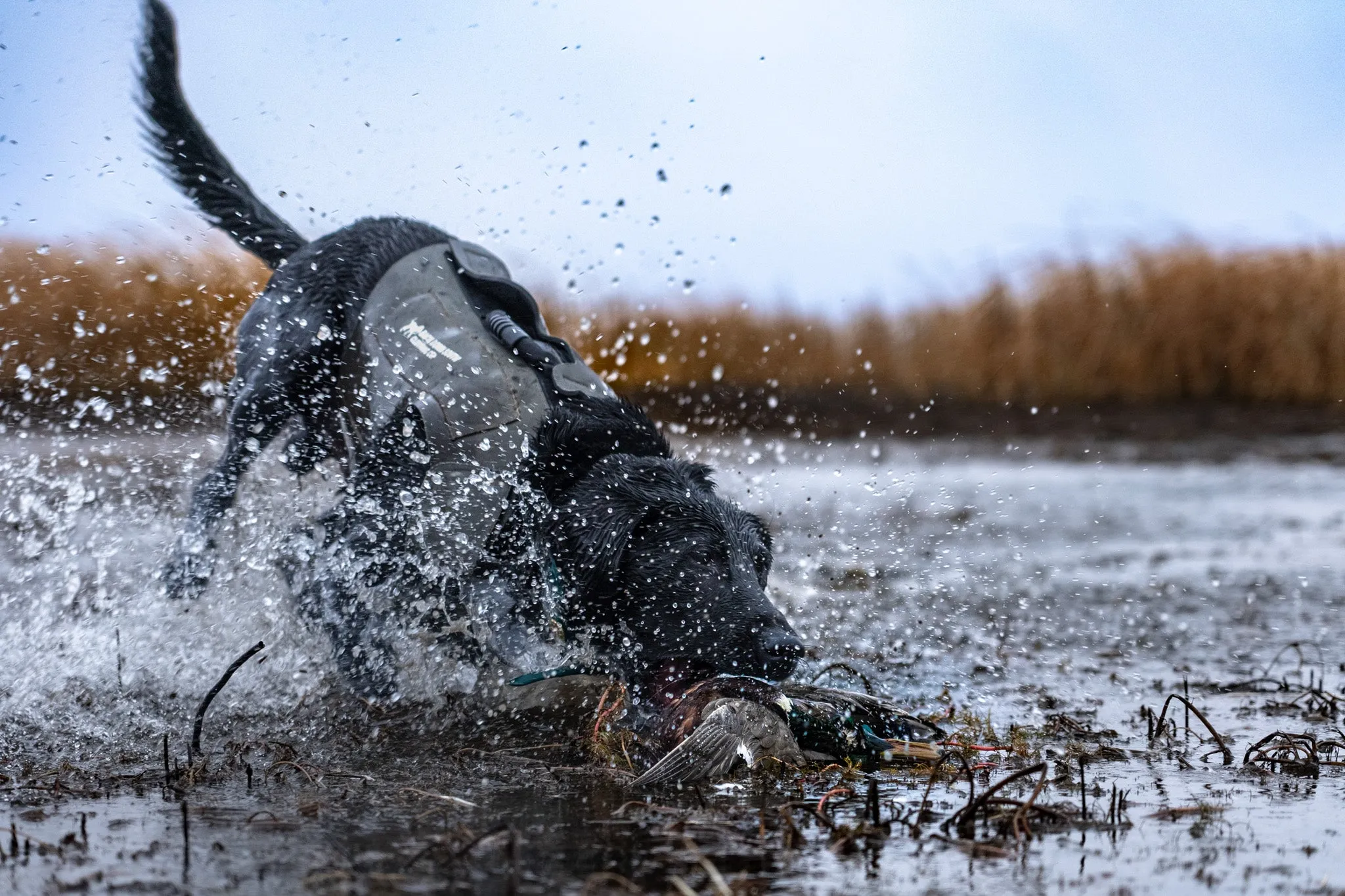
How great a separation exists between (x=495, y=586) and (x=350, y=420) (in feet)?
3.38

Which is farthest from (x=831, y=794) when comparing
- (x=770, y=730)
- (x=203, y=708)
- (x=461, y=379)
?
(x=461, y=379)

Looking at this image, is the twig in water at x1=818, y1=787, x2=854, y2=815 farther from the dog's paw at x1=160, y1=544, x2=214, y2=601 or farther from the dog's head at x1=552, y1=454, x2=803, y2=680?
the dog's paw at x1=160, y1=544, x2=214, y2=601

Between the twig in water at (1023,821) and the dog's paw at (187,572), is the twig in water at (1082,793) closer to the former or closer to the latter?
the twig in water at (1023,821)

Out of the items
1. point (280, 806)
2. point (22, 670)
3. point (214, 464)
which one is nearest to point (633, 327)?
point (214, 464)

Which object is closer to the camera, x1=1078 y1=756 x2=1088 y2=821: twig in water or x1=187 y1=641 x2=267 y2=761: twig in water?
x1=1078 y1=756 x2=1088 y2=821: twig in water

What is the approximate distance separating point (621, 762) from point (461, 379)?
4.77 ft

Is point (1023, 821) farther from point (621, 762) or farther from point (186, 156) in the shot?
point (186, 156)

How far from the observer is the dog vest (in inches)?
151

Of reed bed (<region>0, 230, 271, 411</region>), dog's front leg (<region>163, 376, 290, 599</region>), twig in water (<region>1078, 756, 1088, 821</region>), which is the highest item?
reed bed (<region>0, 230, 271, 411</region>)

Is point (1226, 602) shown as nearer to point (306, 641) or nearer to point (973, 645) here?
point (973, 645)

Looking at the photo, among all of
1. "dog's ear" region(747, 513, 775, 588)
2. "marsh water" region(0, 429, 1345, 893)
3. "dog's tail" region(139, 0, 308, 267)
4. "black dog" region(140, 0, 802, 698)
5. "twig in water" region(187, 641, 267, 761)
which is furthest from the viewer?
"dog's tail" region(139, 0, 308, 267)

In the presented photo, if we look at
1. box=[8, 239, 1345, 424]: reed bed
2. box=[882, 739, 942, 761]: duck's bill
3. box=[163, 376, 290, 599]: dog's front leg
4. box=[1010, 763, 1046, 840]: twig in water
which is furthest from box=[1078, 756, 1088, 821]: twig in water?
box=[8, 239, 1345, 424]: reed bed

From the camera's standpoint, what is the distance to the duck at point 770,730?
2.84 meters

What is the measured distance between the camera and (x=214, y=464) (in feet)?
16.3
